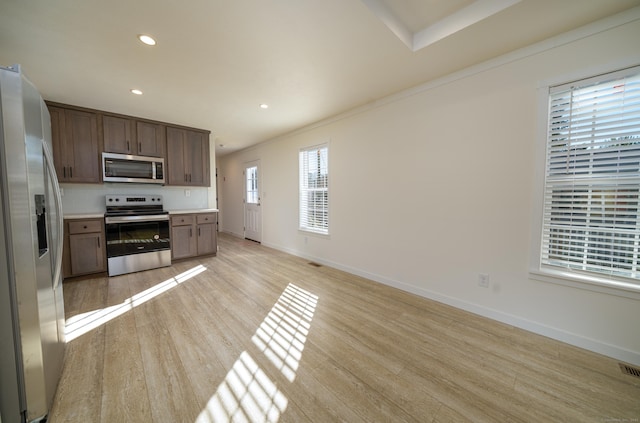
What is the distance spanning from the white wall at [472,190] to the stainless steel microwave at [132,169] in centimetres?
314

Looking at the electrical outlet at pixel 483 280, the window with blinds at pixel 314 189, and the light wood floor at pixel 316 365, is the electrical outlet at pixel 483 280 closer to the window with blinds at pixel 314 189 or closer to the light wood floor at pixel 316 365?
the light wood floor at pixel 316 365

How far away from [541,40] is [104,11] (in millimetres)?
3516

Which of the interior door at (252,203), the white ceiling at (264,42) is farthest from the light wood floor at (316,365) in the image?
the interior door at (252,203)

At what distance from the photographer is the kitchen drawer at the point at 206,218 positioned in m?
4.40

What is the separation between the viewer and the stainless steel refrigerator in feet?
3.66

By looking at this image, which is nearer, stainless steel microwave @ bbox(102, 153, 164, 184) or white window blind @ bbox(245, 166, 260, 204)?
stainless steel microwave @ bbox(102, 153, 164, 184)

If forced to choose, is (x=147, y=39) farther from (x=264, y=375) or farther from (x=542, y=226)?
(x=542, y=226)

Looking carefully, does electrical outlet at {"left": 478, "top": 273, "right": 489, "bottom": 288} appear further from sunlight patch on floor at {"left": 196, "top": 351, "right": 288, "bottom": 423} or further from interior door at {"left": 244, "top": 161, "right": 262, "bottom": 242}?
interior door at {"left": 244, "top": 161, "right": 262, "bottom": 242}

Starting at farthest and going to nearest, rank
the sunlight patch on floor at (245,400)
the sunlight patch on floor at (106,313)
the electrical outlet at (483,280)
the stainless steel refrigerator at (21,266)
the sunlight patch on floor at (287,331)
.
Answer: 1. the electrical outlet at (483,280)
2. the sunlight patch on floor at (106,313)
3. the sunlight patch on floor at (287,331)
4. the sunlight patch on floor at (245,400)
5. the stainless steel refrigerator at (21,266)

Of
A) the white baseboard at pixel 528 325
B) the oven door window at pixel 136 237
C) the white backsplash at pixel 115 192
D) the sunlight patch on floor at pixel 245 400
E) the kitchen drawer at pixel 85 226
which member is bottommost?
the sunlight patch on floor at pixel 245 400

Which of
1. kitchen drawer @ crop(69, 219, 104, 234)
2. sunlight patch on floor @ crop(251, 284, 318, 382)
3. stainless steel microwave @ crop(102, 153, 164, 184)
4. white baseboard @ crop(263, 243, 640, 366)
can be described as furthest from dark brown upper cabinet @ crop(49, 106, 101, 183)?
white baseboard @ crop(263, 243, 640, 366)

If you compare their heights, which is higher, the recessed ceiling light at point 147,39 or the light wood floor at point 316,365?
the recessed ceiling light at point 147,39

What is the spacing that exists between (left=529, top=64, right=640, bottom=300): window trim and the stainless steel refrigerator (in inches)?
141

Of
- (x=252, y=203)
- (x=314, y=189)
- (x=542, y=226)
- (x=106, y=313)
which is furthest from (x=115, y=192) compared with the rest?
(x=542, y=226)
